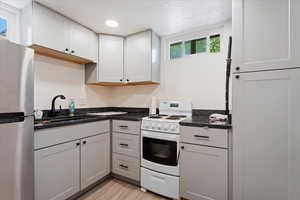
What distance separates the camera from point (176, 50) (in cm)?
234

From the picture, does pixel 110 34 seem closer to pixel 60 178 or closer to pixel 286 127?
pixel 60 178

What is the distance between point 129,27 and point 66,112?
1597 millimetres

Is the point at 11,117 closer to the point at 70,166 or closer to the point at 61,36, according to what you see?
the point at 70,166

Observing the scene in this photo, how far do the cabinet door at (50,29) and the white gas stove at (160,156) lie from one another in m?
1.44

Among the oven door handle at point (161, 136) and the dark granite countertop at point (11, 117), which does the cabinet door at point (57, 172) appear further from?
the oven door handle at point (161, 136)

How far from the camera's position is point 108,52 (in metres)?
2.30

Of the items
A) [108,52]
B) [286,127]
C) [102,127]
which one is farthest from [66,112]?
[286,127]

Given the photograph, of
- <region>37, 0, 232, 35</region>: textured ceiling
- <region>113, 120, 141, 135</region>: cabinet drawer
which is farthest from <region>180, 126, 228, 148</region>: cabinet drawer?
<region>37, 0, 232, 35</region>: textured ceiling

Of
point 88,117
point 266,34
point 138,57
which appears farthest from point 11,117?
point 266,34

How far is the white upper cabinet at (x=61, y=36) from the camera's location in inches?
59.7

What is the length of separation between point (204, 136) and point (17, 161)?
165 centimetres

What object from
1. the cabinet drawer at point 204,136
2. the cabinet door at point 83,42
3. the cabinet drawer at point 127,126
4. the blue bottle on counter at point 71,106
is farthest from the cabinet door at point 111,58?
the cabinet drawer at point 204,136

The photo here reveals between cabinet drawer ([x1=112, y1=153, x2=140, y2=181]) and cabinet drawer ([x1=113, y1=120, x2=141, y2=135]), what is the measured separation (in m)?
0.37

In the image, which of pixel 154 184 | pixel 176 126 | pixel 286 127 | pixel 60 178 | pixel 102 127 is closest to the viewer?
pixel 286 127
